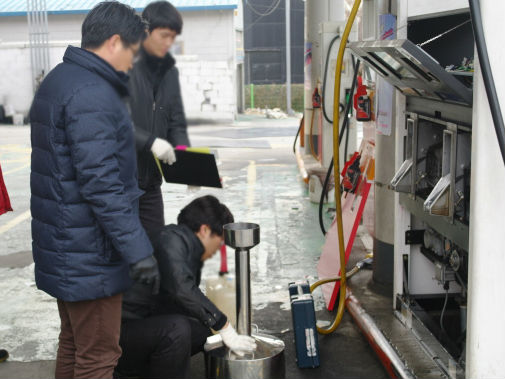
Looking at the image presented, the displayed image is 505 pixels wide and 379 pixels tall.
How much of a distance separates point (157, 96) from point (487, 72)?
1646mm

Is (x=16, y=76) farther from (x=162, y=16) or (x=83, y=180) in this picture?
(x=83, y=180)

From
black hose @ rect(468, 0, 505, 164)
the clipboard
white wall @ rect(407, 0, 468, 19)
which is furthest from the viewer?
the clipboard

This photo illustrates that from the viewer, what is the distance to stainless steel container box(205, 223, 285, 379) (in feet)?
10.8

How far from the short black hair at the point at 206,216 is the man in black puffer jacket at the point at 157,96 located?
29cm

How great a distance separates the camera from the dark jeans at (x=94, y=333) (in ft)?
9.09

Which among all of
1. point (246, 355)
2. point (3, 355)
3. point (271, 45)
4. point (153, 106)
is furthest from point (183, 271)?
point (271, 45)

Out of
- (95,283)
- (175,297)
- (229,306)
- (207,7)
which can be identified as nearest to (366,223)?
(229,306)

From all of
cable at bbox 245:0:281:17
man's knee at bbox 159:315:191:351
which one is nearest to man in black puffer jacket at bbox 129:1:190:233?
man's knee at bbox 159:315:191:351

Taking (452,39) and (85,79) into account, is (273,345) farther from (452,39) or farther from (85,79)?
(452,39)

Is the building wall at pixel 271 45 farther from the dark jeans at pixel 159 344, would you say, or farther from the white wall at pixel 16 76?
the dark jeans at pixel 159 344

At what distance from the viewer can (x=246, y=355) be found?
11.0ft

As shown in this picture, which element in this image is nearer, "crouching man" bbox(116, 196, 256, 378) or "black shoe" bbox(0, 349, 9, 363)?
"crouching man" bbox(116, 196, 256, 378)

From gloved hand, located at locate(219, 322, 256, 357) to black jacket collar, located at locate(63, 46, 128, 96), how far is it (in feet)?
4.10

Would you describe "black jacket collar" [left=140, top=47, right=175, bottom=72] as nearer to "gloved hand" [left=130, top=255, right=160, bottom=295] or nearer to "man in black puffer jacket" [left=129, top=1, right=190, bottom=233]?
"man in black puffer jacket" [left=129, top=1, right=190, bottom=233]
